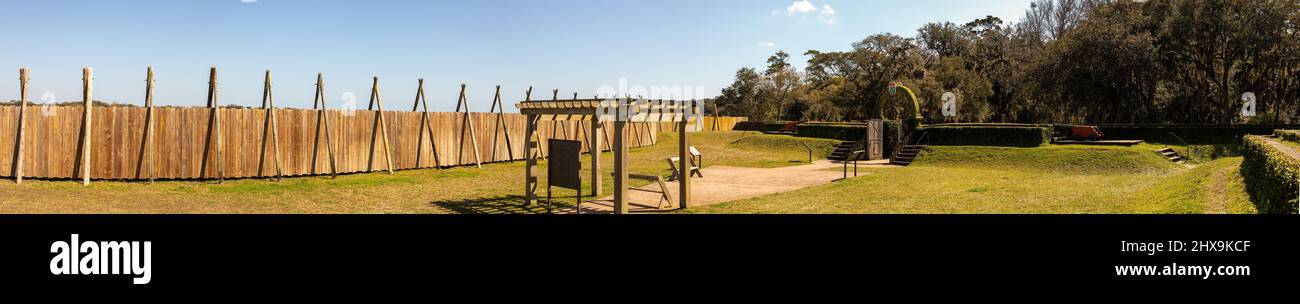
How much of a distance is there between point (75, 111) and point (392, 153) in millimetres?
7218

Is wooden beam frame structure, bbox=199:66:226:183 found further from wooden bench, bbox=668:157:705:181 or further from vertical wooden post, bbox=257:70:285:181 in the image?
wooden bench, bbox=668:157:705:181

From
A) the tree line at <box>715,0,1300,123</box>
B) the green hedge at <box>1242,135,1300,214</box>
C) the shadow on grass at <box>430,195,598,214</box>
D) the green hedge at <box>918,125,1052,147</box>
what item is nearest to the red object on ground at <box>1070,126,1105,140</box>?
the green hedge at <box>918,125,1052,147</box>

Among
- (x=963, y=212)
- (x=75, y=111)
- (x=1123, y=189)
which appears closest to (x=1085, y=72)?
A: (x=1123, y=189)

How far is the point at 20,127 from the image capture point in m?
14.5

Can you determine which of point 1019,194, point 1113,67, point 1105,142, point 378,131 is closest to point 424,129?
point 378,131

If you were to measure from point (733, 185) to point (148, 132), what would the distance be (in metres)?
13.4

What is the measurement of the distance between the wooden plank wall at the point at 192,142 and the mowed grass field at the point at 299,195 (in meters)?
0.48

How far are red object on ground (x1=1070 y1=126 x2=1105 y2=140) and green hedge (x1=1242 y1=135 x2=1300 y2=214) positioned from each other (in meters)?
19.2

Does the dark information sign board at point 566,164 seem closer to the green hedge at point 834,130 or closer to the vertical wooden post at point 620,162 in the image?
the vertical wooden post at point 620,162

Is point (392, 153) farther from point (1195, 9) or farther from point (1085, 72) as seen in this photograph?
point (1195, 9)

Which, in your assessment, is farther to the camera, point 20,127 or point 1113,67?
point 1113,67

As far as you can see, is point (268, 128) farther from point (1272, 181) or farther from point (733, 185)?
point (1272, 181)

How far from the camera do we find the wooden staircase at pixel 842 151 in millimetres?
28034

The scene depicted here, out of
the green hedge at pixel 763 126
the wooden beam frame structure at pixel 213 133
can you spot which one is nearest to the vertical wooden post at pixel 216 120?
the wooden beam frame structure at pixel 213 133
